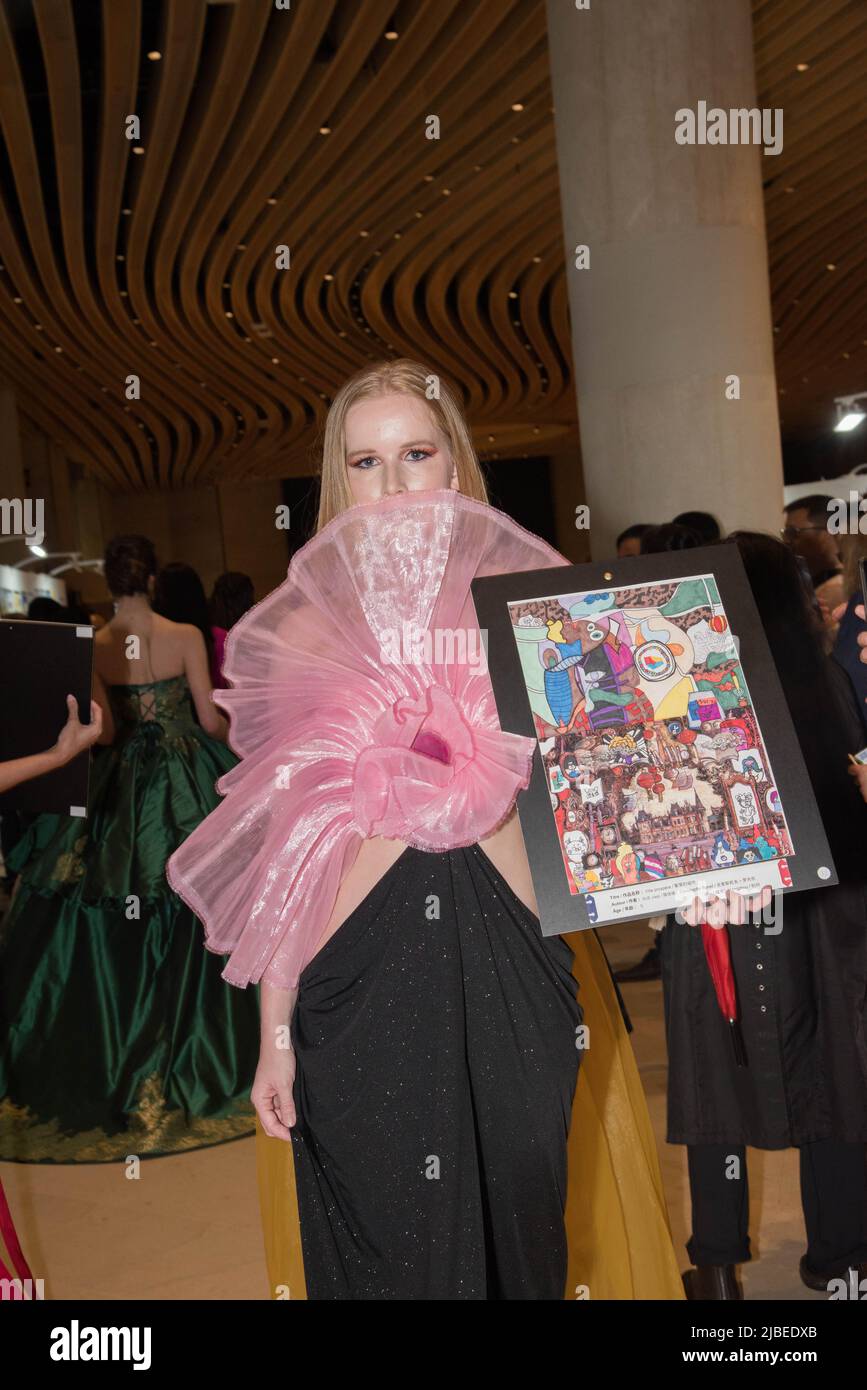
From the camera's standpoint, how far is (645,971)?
17.0ft

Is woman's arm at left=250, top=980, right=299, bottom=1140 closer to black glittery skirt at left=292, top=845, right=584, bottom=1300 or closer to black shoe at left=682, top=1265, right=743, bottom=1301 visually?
black glittery skirt at left=292, top=845, right=584, bottom=1300

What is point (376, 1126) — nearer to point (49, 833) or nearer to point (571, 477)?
point (49, 833)

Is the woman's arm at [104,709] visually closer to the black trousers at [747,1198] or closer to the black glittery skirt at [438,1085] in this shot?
the black trousers at [747,1198]

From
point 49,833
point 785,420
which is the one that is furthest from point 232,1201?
point 785,420

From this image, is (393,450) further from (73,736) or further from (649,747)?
(73,736)

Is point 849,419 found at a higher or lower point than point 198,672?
higher

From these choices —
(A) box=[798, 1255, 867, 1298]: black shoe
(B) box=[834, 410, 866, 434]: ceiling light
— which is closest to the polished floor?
(A) box=[798, 1255, 867, 1298]: black shoe

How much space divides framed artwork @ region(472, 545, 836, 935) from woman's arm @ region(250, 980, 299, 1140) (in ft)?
1.36

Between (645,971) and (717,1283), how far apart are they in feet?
8.38

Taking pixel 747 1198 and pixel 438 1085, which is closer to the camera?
pixel 438 1085

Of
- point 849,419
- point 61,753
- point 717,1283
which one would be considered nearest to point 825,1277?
point 717,1283

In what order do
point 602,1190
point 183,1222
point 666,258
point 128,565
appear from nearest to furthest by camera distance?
1. point 602,1190
2. point 183,1222
3. point 128,565
4. point 666,258

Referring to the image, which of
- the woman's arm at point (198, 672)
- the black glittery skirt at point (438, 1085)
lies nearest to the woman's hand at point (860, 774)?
the black glittery skirt at point (438, 1085)
